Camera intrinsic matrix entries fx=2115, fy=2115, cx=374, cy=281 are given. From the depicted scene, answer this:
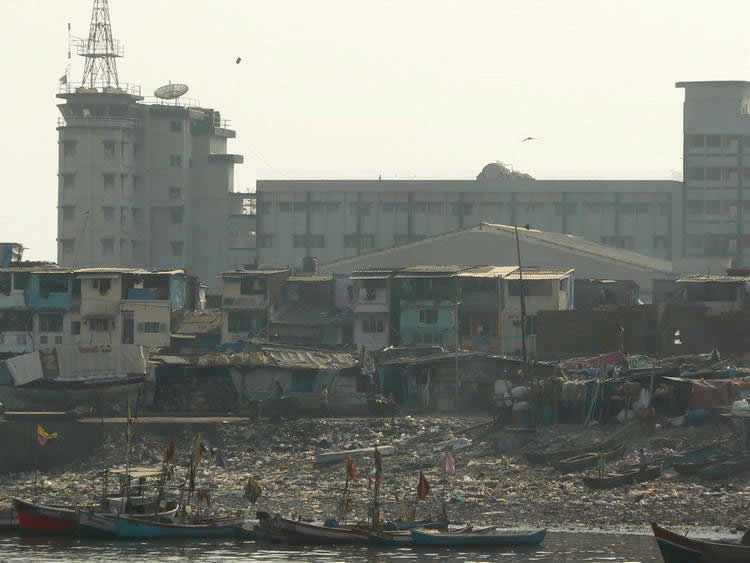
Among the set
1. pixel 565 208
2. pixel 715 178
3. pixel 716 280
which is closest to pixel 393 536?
pixel 716 280

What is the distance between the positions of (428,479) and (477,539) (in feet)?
29.5

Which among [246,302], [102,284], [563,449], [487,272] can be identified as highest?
[487,272]

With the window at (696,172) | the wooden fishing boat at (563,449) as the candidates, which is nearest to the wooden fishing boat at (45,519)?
the wooden fishing boat at (563,449)

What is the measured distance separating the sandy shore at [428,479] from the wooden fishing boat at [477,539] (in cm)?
244

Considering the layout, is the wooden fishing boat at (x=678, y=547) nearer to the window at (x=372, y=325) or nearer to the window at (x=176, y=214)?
the window at (x=372, y=325)

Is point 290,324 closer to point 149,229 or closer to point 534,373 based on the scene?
point 534,373

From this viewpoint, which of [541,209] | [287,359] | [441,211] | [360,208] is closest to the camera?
[287,359]

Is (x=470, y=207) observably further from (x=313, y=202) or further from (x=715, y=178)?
(x=715, y=178)

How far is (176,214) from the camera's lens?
14750 cm

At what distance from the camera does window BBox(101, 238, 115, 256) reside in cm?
14375

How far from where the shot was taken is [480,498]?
63.5 metres

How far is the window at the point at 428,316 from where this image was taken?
3588 inches

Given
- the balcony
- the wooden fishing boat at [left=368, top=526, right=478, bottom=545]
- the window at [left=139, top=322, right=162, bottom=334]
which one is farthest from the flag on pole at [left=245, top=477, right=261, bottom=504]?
the balcony

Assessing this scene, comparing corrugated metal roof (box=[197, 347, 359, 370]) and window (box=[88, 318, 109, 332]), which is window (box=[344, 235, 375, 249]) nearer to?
window (box=[88, 318, 109, 332])
